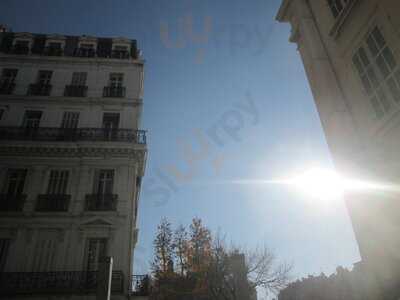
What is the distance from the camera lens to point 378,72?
609 cm

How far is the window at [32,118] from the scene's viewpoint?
54.1 feet

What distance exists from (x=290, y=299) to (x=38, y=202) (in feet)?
272

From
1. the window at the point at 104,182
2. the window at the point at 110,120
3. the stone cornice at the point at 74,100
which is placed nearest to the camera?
the window at the point at 104,182

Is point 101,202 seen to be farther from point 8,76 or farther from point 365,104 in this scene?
point 365,104

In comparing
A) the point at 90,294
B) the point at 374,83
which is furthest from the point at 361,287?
the point at 90,294

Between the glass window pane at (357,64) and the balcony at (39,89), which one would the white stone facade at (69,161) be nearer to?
the balcony at (39,89)

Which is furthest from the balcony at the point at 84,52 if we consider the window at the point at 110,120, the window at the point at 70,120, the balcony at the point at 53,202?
the balcony at the point at 53,202

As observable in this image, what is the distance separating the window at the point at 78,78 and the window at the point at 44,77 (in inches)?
60.2

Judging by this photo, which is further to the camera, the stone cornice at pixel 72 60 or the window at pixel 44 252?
the stone cornice at pixel 72 60

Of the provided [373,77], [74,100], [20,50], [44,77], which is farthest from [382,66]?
[20,50]

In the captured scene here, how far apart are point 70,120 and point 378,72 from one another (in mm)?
15898

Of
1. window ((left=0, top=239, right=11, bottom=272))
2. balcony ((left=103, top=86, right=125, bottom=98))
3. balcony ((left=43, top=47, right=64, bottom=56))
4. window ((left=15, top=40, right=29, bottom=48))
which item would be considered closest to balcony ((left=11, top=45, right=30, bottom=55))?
window ((left=15, top=40, right=29, bottom=48))

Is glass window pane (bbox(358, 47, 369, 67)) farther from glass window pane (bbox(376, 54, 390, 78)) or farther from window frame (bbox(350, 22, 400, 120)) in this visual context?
glass window pane (bbox(376, 54, 390, 78))

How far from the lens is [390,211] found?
5.62 metres
